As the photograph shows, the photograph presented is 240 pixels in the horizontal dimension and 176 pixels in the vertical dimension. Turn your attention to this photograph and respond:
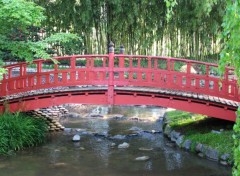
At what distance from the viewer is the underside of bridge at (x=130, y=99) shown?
10.6 metres

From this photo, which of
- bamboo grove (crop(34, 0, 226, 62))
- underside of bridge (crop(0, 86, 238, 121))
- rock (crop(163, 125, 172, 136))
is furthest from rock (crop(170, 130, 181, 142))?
bamboo grove (crop(34, 0, 226, 62))

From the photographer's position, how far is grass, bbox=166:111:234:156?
10.00 metres

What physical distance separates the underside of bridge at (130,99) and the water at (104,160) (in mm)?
1147

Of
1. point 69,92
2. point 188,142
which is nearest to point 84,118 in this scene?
point 69,92

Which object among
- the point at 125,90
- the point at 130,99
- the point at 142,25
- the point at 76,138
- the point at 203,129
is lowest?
the point at 76,138

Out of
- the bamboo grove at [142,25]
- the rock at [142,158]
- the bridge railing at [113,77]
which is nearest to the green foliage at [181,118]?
the bridge railing at [113,77]

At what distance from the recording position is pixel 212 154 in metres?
9.95

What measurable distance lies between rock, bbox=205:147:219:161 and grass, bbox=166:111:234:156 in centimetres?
9

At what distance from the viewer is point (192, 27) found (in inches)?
718

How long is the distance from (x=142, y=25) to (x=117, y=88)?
7848mm

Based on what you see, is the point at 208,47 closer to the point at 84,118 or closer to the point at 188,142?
the point at 84,118

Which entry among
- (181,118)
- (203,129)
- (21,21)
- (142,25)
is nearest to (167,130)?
(181,118)

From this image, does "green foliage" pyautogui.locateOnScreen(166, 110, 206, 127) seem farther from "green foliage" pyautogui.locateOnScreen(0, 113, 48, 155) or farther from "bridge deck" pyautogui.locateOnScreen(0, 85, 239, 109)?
"green foliage" pyautogui.locateOnScreen(0, 113, 48, 155)

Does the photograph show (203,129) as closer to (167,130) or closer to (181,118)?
(167,130)
